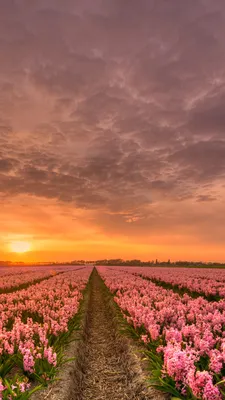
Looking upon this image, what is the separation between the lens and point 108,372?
8078 mm

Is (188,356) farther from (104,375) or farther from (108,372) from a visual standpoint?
(108,372)

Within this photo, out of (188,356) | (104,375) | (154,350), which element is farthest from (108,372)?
(188,356)

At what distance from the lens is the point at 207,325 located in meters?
7.19

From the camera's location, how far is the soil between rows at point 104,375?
20.0 ft

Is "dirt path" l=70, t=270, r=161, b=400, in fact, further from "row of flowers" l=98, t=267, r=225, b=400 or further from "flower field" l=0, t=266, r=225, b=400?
"row of flowers" l=98, t=267, r=225, b=400

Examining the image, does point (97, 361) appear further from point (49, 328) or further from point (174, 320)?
point (174, 320)

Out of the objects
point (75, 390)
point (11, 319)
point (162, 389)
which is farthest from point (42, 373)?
point (11, 319)

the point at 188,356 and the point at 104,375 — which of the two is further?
the point at 104,375

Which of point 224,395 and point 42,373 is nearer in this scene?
point 224,395

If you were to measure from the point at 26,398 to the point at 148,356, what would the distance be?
11.1 ft

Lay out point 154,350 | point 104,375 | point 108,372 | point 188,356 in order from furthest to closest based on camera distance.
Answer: point 108,372 < point 104,375 < point 154,350 < point 188,356

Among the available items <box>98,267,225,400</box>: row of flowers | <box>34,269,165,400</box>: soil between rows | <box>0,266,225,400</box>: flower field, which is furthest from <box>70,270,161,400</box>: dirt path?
<box>98,267,225,400</box>: row of flowers

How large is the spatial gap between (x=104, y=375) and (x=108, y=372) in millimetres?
234

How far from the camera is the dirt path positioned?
6531 mm
